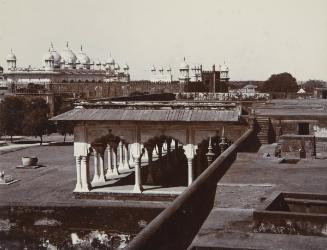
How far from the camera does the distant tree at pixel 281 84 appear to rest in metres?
77.6

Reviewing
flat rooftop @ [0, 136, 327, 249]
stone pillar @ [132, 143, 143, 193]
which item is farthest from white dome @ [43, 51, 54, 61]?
stone pillar @ [132, 143, 143, 193]

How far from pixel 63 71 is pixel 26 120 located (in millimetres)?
31796

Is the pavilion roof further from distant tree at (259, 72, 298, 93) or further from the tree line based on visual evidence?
distant tree at (259, 72, 298, 93)

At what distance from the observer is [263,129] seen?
64.8 ft

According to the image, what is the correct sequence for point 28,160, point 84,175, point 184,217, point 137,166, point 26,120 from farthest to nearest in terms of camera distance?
point 26,120
point 28,160
point 84,175
point 137,166
point 184,217

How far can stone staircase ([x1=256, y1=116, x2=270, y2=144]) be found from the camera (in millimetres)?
19609

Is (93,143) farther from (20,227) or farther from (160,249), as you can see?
(160,249)

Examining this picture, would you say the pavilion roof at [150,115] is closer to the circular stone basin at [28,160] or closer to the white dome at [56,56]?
the circular stone basin at [28,160]

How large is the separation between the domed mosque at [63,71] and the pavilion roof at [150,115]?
4600 centimetres

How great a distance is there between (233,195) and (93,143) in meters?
13.0

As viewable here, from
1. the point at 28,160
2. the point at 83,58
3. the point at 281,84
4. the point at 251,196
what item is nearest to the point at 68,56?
the point at 83,58

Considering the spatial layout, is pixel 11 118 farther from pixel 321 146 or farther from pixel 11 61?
pixel 11 61

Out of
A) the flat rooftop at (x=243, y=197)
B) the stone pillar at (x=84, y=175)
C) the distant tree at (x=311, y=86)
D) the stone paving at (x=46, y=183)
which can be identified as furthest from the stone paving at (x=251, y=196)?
the distant tree at (x=311, y=86)

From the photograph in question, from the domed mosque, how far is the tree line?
838 inches
